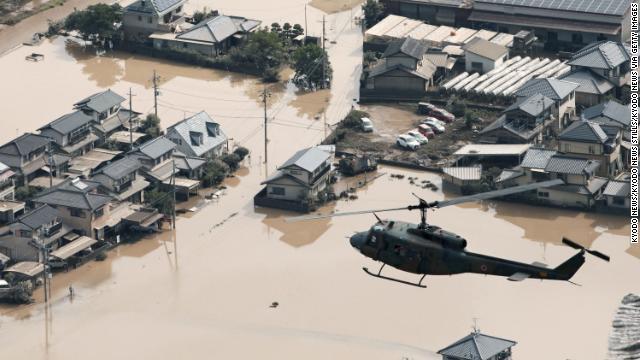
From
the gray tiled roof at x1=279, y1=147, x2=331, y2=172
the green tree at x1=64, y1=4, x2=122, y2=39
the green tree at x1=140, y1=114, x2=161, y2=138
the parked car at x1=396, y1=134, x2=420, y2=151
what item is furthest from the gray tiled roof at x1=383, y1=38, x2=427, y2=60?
the green tree at x1=64, y1=4, x2=122, y2=39

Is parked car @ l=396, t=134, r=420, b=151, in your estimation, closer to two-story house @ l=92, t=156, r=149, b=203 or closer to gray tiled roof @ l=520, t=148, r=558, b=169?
gray tiled roof @ l=520, t=148, r=558, b=169

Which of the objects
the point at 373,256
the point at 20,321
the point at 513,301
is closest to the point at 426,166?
the point at 513,301

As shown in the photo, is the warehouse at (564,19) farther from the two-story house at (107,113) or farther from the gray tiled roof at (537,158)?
the two-story house at (107,113)

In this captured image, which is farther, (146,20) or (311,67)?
(146,20)

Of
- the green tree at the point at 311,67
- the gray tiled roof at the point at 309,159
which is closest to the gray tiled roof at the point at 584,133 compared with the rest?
the gray tiled roof at the point at 309,159

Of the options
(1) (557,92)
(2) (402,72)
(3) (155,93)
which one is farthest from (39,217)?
(1) (557,92)

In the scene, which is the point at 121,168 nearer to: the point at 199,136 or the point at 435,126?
the point at 199,136

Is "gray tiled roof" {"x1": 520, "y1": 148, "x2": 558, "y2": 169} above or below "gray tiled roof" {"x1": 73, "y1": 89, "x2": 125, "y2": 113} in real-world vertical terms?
below

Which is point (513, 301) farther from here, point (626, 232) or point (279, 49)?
point (279, 49)
